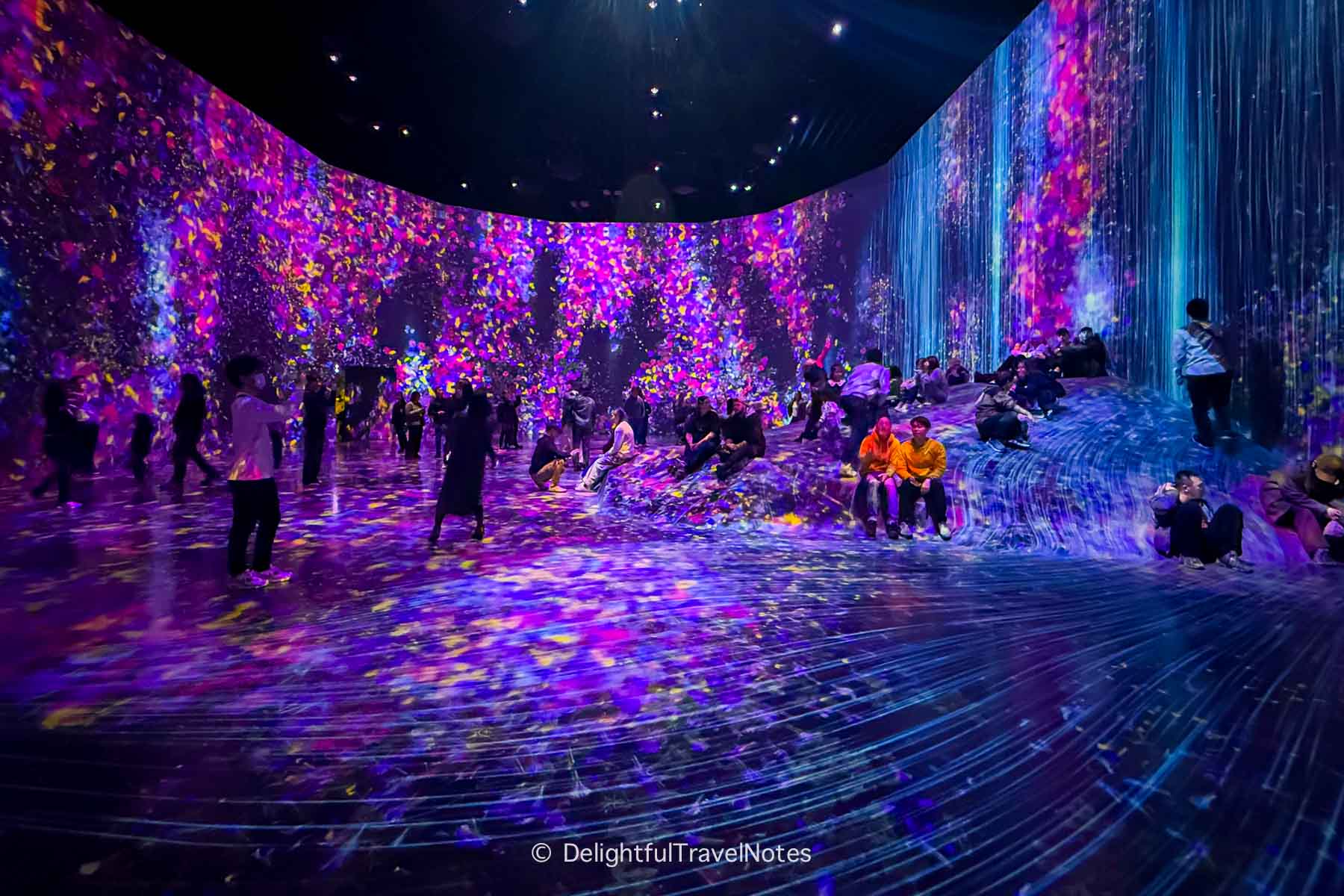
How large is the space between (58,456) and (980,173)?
13.9m

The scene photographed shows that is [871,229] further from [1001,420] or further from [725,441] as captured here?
[725,441]

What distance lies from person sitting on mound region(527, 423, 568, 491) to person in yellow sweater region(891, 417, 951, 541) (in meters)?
4.62

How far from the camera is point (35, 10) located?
743 centimetres

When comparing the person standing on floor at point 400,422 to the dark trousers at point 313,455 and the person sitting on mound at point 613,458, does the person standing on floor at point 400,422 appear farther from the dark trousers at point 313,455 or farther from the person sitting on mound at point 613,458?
the person sitting on mound at point 613,458

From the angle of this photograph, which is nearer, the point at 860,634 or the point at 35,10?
the point at 860,634

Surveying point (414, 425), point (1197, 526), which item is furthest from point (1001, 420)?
point (414, 425)

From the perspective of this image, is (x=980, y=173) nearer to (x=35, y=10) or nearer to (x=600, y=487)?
(x=600, y=487)

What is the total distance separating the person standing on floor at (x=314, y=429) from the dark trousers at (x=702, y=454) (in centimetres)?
503

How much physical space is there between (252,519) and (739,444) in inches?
180

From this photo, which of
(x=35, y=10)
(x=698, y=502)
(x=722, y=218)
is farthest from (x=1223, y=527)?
(x=722, y=218)

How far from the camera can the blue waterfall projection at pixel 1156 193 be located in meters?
5.69

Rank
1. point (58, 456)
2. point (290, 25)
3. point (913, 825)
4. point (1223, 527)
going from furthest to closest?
point (290, 25), point (58, 456), point (1223, 527), point (913, 825)

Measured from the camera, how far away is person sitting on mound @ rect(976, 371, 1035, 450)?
22.2 ft

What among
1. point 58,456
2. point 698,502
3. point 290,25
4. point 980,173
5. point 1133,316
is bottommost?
point 698,502
